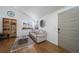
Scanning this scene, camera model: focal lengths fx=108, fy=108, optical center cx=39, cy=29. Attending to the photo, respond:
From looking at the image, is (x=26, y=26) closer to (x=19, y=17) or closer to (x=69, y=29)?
(x=19, y=17)

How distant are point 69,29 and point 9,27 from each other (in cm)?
119

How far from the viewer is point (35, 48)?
2170mm

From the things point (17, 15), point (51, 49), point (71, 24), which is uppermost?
point (17, 15)

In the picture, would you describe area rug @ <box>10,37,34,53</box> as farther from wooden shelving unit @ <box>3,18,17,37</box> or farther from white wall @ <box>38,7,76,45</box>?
white wall @ <box>38,7,76,45</box>

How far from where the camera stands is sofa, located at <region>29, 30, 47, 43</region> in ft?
7.23

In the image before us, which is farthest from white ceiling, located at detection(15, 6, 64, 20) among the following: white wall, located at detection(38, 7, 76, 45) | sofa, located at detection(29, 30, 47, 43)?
sofa, located at detection(29, 30, 47, 43)

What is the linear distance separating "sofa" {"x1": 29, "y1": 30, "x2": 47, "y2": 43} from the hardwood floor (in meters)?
0.08

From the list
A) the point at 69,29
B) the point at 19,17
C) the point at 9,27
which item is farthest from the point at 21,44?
the point at 69,29

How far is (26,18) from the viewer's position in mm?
2158

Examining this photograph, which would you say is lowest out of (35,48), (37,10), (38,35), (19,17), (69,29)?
(35,48)

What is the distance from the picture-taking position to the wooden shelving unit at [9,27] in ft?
6.90
